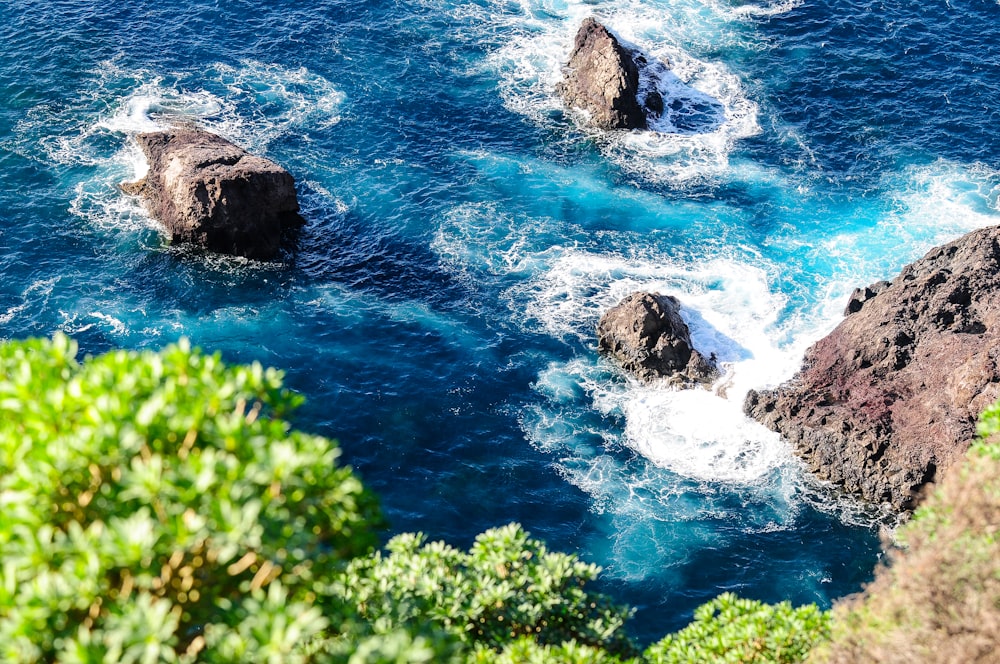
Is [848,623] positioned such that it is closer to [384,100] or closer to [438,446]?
[438,446]

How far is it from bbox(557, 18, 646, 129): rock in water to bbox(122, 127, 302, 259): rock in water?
78.7 feet

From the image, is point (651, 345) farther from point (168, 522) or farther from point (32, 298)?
point (168, 522)

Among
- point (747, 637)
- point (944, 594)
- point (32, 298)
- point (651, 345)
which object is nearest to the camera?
point (944, 594)

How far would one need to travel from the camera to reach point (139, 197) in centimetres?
6153

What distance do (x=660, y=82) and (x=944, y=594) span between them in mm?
56387

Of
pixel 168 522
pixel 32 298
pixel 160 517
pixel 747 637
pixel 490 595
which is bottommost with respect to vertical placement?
pixel 32 298

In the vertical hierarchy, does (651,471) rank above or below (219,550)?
below

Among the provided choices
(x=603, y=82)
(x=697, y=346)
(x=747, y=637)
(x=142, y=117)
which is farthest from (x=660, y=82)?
(x=747, y=637)

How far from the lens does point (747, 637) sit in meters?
27.9

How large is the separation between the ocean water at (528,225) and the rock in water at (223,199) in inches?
52.8

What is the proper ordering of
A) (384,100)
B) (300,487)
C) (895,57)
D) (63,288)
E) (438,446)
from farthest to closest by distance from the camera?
1. (895,57)
2. (384,100)
3. (63,288)
4. (438,446)
5. (300,487)

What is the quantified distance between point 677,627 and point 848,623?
1372 centimetres

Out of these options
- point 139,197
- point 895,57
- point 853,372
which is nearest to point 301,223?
point 139,197

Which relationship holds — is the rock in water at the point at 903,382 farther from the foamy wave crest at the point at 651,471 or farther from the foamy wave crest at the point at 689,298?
the foamy wave crest at the point at 689,298
